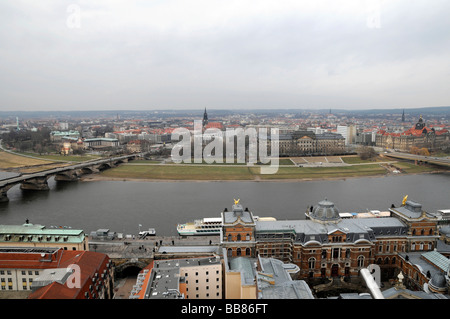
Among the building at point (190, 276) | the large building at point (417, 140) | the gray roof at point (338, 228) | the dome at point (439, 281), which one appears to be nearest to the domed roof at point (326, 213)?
the gray roof at point (338, 228)

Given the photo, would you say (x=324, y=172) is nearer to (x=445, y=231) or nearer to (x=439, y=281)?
(x=445, y=231)

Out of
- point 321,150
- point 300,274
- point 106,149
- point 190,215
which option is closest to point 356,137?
point 321,150

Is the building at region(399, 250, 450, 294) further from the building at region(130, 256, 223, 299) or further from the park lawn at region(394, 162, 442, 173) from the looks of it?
the park lawn at region(394, 162, 442, 173)

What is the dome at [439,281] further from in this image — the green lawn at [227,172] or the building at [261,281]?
the green lawn at [227,172]

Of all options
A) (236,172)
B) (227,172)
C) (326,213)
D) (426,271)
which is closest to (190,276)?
(326,213)

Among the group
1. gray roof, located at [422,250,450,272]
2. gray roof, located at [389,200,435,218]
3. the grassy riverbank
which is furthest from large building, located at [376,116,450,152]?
gray roof, located at [422,250,450,272]
